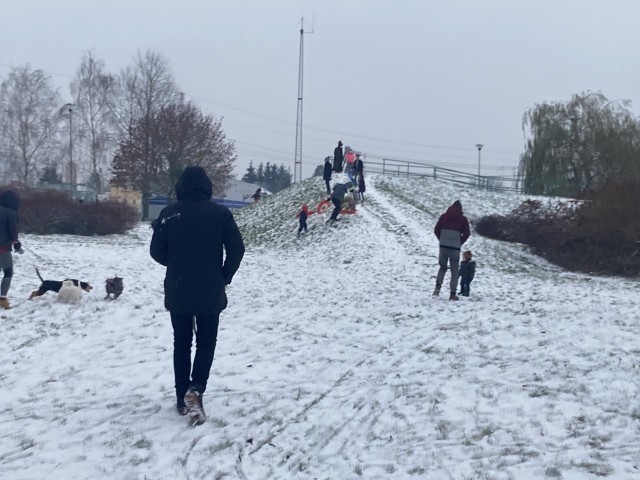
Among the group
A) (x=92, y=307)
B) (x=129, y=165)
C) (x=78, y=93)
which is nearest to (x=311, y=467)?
(x=92, y=307)

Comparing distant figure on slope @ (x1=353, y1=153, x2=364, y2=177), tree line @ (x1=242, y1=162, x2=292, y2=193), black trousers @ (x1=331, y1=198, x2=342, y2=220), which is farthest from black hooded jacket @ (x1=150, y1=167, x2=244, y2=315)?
tree line @ (x1=242, y1=162, x2=292, y2=193)

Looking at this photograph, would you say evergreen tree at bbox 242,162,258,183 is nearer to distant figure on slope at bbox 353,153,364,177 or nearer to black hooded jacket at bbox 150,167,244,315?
distant figure on slope at bbox 353,153,364,177

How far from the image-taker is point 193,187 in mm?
5949

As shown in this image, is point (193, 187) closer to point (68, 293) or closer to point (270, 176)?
point (68, 293)

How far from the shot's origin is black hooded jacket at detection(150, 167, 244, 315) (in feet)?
19.1

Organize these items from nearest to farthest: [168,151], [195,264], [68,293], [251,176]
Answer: [195,264]
[68,293]
[168,151]
[251,176]

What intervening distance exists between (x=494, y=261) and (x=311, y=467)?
18376 mm

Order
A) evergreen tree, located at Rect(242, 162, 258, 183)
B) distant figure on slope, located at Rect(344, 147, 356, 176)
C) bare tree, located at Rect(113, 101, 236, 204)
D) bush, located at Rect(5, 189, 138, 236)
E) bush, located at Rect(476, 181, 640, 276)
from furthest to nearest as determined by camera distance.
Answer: evergreen tree, located at Rect(242, 162, 258, 183), bare tree, located at Rect(113, 101, 236, 204), distant figure on slope, located at Rect(344, 147, 356, 176), bush, located at Rect(5, 189, 138, 236), bush, located at Rect(476, 181, 640, 276)

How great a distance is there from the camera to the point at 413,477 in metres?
4.80

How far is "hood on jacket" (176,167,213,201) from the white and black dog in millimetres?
6629

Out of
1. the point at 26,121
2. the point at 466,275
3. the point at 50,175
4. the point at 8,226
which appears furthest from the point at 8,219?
the point at 50,175

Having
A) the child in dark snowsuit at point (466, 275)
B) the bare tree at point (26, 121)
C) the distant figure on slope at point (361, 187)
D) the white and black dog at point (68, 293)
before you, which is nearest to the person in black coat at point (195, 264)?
the white and black dog at point (68, 293)

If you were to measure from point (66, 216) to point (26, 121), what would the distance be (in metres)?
28.8

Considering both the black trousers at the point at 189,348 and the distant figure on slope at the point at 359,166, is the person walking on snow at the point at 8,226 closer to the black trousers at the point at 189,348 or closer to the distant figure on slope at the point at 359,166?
the black trousers at the point at 189,348
